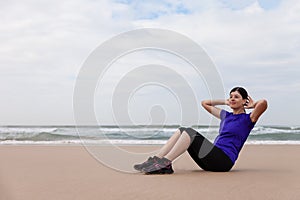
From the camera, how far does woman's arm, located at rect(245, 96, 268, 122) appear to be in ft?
15.6

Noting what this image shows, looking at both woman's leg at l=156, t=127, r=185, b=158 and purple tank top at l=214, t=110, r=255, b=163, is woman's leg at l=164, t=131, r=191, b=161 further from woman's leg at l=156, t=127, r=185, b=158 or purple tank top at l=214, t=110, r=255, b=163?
purple tank top at l=214, t=110, r=255, b=163

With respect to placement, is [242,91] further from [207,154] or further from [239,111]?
[207,154]

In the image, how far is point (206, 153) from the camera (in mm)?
4875

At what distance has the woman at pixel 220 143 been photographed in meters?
4.79

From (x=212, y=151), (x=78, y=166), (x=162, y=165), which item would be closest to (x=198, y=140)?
(x=212, y=151)

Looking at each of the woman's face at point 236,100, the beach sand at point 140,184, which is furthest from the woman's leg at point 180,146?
the woman's face at point 236,100

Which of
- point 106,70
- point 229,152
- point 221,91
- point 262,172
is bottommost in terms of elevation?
point 262,172

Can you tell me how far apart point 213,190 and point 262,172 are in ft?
5.28

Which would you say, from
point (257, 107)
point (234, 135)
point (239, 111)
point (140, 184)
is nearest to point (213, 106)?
point (239, 111)

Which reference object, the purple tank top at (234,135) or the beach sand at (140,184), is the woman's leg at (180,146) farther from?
the purple tank top at (234,135)

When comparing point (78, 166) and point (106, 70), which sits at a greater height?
point (106, 70)

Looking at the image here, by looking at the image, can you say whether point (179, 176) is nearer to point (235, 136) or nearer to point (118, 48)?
point (235, 136)

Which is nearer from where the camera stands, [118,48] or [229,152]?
[229,152]

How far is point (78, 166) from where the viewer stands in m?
5.82
